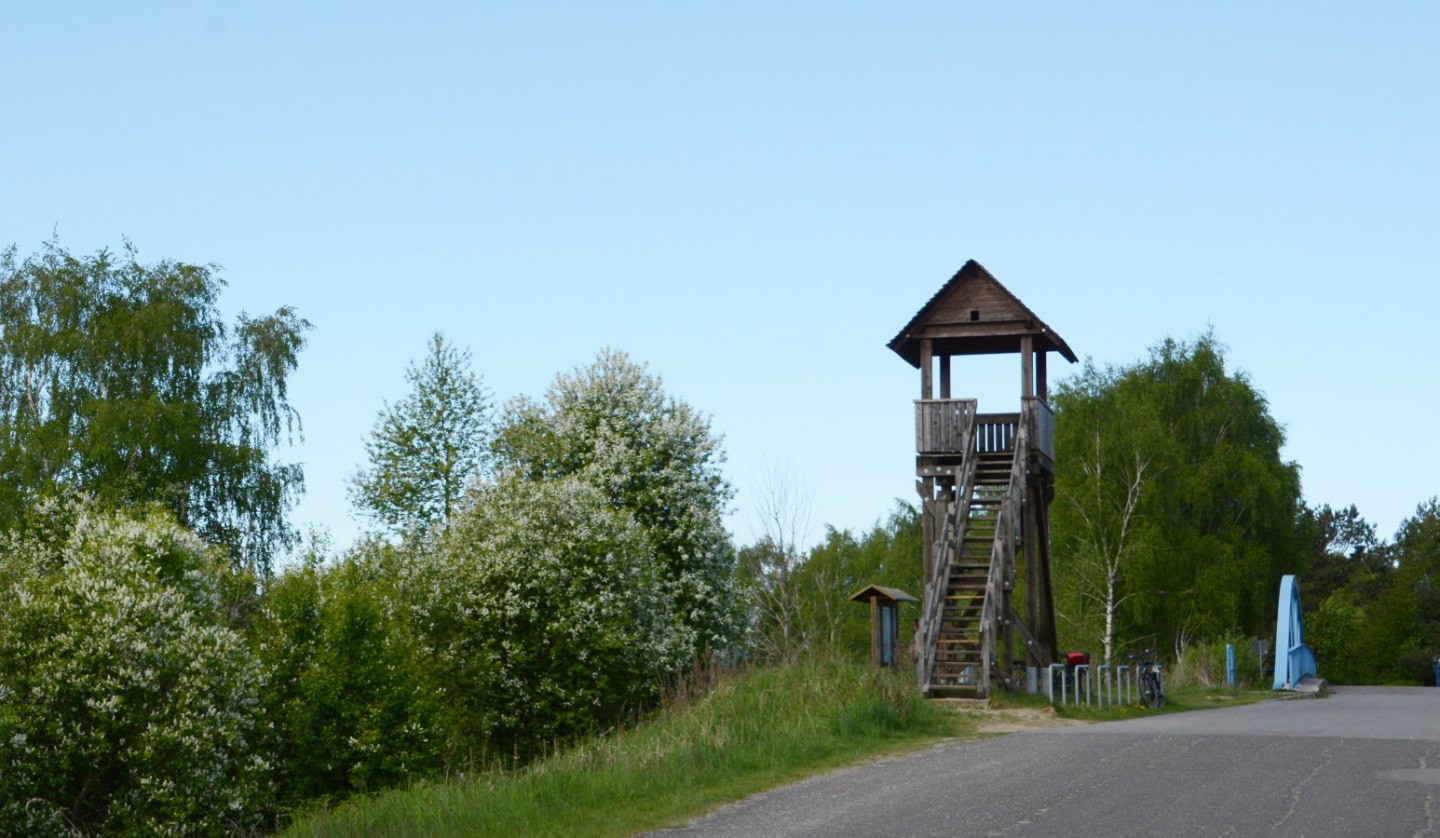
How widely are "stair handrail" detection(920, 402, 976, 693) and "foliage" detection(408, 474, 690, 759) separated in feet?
24.3

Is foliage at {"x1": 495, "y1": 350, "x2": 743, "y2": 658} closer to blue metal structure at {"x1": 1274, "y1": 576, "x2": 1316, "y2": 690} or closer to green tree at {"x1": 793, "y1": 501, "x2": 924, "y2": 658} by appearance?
blue metal structure at {"x1": 1274, "y1": 576, "x2": 1316, "y2": 690}

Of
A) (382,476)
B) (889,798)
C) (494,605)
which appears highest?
(382,476)

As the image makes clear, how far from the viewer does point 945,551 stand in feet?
84.5

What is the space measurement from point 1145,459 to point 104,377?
34.4 metres

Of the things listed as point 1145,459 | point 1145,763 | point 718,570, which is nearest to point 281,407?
point 718,570

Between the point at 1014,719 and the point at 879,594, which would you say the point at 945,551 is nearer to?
the point at 879,594

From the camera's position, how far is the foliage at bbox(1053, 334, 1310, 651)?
50.0m

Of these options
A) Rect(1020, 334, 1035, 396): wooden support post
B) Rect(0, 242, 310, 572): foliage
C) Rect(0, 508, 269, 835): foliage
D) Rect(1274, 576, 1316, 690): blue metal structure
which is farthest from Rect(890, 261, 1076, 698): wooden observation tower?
Rect(0, 242, 310, 572): foliage

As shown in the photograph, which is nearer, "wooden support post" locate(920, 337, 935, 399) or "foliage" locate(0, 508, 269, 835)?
"foliage" locate(0, 508, 269, 835)

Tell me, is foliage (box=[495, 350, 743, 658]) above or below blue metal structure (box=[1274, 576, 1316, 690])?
above

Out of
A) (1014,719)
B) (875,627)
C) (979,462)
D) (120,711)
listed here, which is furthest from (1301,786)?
(120,711)

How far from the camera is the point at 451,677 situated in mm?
→ 29547

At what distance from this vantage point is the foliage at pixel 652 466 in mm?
37062

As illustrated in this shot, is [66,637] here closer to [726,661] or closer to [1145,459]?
[726,661]
